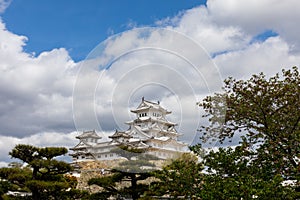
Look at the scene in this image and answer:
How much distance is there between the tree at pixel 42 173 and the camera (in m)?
12.3

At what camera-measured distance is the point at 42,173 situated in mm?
12875

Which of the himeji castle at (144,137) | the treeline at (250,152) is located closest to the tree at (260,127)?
the treeline at (250,152)

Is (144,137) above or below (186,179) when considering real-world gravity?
above

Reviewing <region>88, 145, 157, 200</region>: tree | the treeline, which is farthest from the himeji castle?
the treeline

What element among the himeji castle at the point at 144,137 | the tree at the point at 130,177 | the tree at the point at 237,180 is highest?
the himeji castle at the point at 144,137

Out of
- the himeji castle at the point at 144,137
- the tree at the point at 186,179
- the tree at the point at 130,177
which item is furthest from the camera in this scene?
the himeji castle at the point at 144,137

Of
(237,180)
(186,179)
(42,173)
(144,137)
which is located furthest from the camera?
(144,137)

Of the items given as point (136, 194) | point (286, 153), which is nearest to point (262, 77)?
point (286, 153)

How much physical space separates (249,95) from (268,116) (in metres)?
0.60

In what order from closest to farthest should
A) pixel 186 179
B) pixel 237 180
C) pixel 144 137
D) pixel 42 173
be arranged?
pixel 237 180 → pixel 186 179 → pixel 42 173 → pixel 144 137

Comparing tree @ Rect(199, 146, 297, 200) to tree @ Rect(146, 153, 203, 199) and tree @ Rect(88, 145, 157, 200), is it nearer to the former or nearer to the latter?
tree @ Rect(146, 153, 203, 199)

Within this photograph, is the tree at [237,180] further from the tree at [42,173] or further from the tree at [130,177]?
the tree at [42,173]

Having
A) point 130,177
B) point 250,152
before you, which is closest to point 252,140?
point 250,152

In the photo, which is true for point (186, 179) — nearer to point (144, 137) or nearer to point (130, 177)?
point (130, 177)
